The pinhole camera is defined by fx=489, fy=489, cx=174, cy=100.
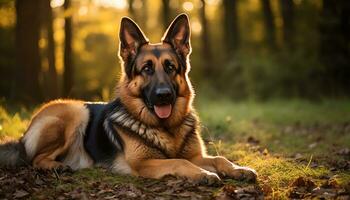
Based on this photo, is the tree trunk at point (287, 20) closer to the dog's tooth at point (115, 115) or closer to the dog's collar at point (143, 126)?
the dog's collar at point (143, 126)

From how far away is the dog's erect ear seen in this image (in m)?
6.33

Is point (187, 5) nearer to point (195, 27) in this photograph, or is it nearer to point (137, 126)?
point (195, 27)

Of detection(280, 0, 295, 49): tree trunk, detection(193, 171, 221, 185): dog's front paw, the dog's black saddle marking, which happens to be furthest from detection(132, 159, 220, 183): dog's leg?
detection(280, 0, 295, 49): tree trunk

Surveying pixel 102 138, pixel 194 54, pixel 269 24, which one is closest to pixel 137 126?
pixel 102 138

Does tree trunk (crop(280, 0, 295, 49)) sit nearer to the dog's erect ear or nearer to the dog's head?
the dog's head

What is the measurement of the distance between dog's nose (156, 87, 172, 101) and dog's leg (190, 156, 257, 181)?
0.93 m

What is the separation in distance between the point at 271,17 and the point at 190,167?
21.5m

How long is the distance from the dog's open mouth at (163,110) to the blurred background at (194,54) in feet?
19.4

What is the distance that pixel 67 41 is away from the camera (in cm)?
1645

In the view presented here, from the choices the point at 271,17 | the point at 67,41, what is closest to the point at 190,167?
the point at 67,41

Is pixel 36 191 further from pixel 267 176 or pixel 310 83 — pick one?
pixel 310 83

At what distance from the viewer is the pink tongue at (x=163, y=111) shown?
6.07 m

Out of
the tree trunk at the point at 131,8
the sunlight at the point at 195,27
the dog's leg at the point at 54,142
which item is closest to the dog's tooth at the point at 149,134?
the dog's leg at the point at 54,142

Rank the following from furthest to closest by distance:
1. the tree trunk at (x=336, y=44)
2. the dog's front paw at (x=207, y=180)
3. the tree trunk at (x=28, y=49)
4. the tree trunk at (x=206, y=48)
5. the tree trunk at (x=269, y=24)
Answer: the tree trunk at (x=206, y=48) → the tree trunk at (x=269, y=24) → the tree trunk at (x=336, y=44) → the tree trunk at (x=28, y=49) → the dog's front paw at (x=207, y=180)
